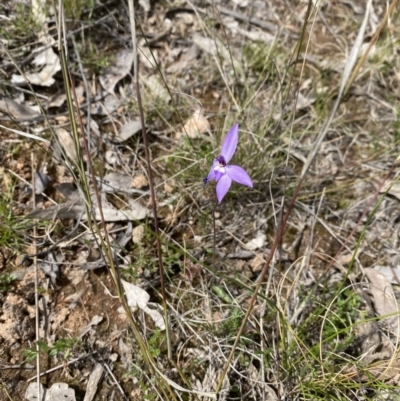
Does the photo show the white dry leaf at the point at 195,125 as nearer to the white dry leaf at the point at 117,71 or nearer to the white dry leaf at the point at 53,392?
the white dry leaf at the point at 117,71

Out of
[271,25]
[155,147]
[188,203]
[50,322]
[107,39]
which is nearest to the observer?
[50,322]

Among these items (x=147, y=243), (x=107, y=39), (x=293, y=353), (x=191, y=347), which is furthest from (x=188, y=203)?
(x=107, y=39)

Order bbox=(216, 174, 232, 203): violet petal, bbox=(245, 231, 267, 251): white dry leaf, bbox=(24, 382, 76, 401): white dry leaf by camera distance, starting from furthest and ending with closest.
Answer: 1. bbox=(245, 231, 267, 251): white dry leaf
2. bbox=(24, 382, 76, 401): white dry leaf
3. bbox=(216, 174, 232, 203): violet petal

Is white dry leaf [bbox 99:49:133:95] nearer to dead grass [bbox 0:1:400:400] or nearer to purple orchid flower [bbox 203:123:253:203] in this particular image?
dead grass [bbox 0:1:400:400]

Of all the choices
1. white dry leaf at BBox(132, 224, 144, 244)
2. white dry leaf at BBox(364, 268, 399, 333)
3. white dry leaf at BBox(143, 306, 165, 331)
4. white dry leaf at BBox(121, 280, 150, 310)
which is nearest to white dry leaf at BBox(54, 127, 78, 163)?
white dry leaf at BBox(132, 224, 144, 244)

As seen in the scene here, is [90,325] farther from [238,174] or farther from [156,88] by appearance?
[156,88]

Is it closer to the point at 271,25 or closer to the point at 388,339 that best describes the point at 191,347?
the point at 388,339

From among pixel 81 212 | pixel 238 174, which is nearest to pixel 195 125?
pixel 81 212
